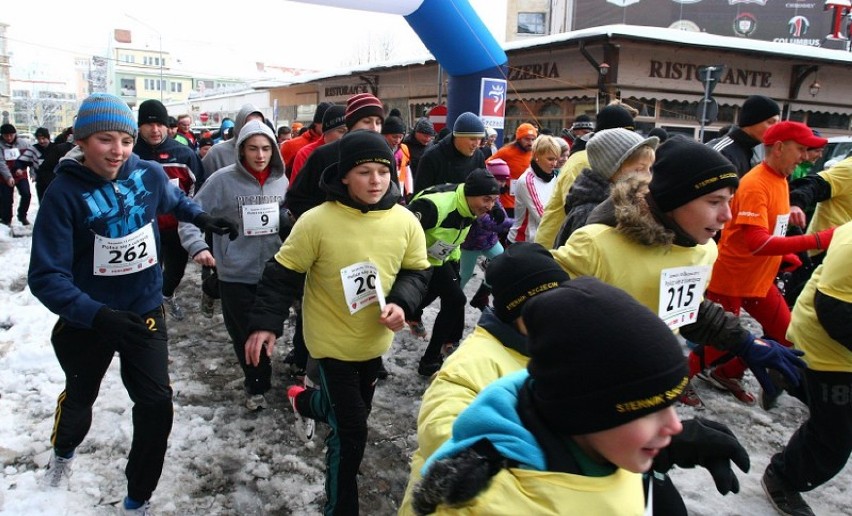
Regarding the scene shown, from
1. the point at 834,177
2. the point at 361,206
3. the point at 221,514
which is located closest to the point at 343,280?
the point at 361,206

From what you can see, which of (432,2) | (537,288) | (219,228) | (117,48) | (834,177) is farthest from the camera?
(117,48)

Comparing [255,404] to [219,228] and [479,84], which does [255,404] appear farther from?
[479,84]

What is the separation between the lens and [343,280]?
9.61 ft

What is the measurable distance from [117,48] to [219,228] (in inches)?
4036

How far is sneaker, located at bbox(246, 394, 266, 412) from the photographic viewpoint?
4273 mm

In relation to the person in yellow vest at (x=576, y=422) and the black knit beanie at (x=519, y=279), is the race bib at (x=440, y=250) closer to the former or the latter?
the black knit beanie at (x=519, y=279)

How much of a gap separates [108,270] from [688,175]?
8.74 feet

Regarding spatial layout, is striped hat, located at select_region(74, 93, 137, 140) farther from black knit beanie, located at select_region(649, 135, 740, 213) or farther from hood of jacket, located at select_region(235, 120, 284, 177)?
black knit beanie, located at select_region(649, 135, 740, 213)

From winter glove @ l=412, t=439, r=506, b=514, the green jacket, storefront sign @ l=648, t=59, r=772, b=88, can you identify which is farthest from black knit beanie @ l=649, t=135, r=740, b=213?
storefront sign @ l=648, t=59, r=772, b=88

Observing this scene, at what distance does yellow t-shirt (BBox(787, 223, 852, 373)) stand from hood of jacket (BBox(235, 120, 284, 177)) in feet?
11.3

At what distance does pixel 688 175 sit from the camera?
2504 mm

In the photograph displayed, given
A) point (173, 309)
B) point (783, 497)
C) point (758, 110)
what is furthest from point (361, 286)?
point (173, 309)

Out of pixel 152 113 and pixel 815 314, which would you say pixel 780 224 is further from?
pixel 152 113

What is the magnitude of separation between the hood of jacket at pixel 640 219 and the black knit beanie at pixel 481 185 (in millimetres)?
1778
